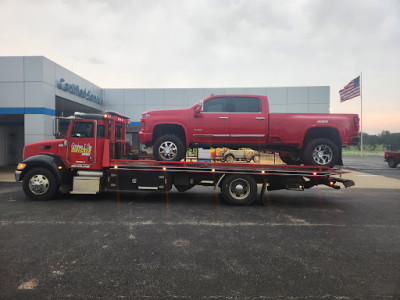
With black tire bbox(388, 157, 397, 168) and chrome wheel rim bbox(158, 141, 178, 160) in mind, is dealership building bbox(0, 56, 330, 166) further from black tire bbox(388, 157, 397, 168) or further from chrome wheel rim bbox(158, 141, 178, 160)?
chrome wheel rim bbox(158, 141, 178, 160)

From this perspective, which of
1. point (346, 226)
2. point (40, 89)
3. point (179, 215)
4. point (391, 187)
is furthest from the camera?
point (40, 89)

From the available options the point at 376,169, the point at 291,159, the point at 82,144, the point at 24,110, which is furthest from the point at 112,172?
the point at 376,169

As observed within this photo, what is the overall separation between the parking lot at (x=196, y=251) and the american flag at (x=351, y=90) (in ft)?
62.6

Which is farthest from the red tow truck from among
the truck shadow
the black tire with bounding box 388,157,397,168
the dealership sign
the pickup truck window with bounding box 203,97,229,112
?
the black tire with bounding box 388,157,397,168

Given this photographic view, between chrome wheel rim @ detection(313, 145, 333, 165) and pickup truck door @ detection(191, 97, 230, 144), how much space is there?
8.34 ft

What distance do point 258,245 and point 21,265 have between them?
352cm

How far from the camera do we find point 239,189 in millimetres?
6633

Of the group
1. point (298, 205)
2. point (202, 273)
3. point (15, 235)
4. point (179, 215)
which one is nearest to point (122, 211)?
point (179, 215)

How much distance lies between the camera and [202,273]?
121 inches

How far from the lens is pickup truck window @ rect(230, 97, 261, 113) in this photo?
22.0 feet

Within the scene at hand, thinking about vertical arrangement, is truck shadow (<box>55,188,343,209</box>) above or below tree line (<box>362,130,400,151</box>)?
below

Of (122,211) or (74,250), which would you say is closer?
(74,250)

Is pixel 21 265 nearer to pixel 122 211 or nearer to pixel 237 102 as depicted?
pixel 122 211

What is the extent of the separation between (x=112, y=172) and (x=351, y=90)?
23826mm
